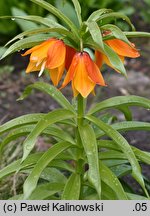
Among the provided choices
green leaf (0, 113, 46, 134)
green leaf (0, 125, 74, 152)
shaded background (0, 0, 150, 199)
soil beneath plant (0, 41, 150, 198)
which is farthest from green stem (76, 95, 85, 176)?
soil beneath plant (0, 41, 150, 198)

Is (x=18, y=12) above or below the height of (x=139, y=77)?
above

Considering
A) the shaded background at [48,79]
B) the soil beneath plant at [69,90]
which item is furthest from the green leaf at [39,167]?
the soil beneath plant at [69,90]

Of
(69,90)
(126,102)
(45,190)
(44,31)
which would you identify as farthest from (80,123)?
(69,90)

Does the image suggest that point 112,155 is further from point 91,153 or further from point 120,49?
point 120,49

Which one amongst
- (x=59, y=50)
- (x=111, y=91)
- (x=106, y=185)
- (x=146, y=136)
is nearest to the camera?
(x=59, y=50)

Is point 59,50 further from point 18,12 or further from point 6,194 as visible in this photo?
point 18,12

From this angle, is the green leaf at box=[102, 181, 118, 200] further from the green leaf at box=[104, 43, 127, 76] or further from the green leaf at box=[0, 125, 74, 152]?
the green leaf at box=[104, 43, 127, 76]

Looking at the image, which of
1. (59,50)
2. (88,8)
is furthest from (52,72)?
(88,8)
